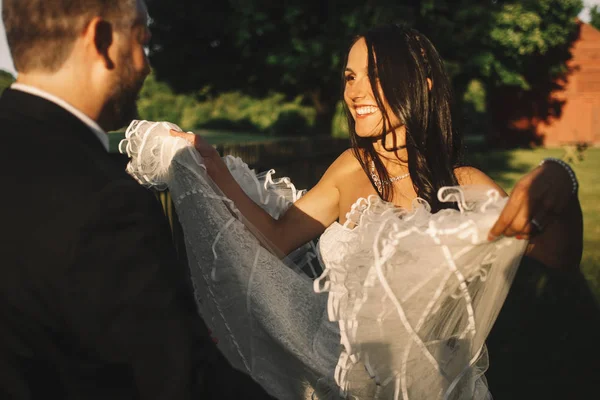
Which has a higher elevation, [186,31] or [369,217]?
[369,217]

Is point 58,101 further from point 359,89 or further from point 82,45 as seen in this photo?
point 359,89

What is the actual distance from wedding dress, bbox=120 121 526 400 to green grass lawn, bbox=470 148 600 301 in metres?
0.58

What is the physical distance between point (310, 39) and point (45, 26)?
65.9 ft

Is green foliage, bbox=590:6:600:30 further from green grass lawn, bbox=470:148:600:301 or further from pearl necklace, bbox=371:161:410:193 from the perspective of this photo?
pearl necklace, bbox=371:161:410:193

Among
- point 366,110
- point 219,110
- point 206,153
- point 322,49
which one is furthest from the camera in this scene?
point 219,110

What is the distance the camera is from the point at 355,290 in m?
2.17

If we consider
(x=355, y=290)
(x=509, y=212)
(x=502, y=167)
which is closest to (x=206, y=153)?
(x=355, y=290)

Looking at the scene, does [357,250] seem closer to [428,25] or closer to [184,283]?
[184,283]

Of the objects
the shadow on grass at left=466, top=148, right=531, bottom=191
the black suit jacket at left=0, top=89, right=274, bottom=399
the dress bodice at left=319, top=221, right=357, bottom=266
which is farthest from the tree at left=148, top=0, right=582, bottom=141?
the black suit jacket at left=0, top=89, right=274, bottom=399

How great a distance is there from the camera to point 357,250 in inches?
86.5

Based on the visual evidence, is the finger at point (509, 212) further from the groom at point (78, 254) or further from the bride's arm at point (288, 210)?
the bride's arm at point (288, 210)

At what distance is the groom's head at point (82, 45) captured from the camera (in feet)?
4.72

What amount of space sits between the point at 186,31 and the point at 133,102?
22.8 metres

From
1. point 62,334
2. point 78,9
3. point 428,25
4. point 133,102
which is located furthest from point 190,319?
point 428,25
